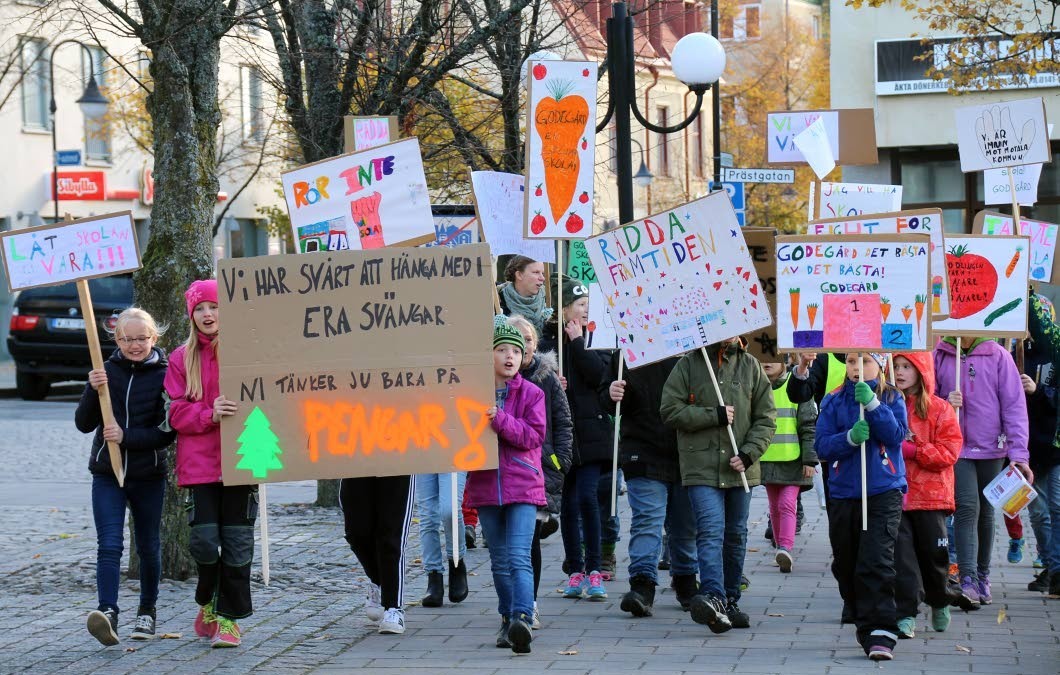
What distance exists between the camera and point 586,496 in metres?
9.53

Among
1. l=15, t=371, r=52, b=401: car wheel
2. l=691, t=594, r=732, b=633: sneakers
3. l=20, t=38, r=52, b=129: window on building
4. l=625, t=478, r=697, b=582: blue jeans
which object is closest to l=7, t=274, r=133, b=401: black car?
l=15, t=371, r=52, b=401: car wheel

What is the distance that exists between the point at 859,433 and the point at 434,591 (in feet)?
8.86

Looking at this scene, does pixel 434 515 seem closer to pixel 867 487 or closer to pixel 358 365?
pixel 358 365

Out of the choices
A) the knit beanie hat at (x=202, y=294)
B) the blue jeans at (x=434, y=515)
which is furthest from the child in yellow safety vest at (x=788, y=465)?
the knit beanie hat at (x=202, y=294)

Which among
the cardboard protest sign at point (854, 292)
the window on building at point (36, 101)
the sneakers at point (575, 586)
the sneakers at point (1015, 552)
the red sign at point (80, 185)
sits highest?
the window on building at point (36, 101)

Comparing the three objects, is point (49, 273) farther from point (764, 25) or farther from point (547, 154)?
point (764, 25)

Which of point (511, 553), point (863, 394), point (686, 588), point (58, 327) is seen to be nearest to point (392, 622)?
point (511, 553)

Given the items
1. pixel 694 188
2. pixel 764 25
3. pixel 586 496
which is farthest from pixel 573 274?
pixel 764 25

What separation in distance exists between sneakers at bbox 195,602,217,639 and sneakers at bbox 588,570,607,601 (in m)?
2.28

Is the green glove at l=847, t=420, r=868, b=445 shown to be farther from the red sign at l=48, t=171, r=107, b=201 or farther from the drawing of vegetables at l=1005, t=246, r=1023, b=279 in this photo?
the red sign at l=48, t=171, r=107, b=201

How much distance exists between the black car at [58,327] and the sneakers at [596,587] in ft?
54.3

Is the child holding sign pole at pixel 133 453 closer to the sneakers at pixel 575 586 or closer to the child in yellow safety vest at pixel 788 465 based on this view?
the sneakers at pixel 575 586

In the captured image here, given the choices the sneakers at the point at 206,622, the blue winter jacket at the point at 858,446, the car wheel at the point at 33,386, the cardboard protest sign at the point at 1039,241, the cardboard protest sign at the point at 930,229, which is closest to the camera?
the blue winter jacket at the point at 858,446

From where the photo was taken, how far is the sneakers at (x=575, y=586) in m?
9.30
